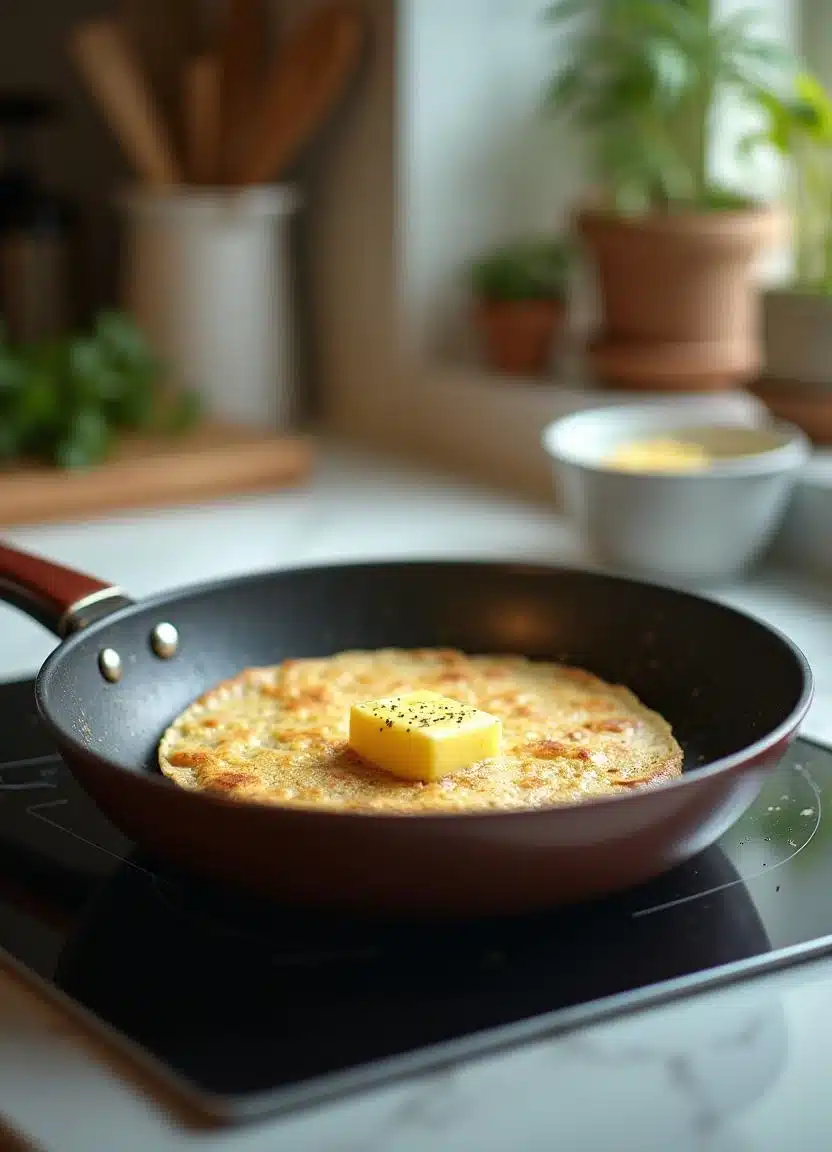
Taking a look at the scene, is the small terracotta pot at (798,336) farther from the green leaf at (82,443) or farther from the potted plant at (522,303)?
the green leaf at (82,443)

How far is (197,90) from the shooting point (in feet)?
6.40

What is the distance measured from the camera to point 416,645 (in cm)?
115

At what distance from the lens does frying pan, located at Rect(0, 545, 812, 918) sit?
697 mm

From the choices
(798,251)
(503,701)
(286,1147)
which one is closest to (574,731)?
(503,701)

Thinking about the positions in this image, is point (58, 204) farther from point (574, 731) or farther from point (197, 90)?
point (574, 731)

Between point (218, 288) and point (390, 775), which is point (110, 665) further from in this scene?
point (218, 288)

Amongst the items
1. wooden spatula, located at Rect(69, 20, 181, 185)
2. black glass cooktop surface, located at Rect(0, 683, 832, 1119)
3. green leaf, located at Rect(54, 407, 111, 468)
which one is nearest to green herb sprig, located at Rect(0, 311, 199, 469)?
green leaf, located at Rect(54, 407, 111, 468)

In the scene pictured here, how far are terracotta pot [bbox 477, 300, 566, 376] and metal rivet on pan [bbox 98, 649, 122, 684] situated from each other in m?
1.01

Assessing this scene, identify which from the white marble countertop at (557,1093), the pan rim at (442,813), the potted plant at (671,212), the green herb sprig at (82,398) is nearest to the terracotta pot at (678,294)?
the potted plant at (671,212)

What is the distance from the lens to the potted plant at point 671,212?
1.71 meters

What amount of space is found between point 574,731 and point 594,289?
1.21 meters

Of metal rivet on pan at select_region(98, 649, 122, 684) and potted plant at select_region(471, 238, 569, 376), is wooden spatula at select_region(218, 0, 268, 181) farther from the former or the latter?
metal rivet on pan at select_region(98, 649, 122, 684)

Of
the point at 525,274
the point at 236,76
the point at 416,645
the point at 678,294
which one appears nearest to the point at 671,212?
the point at 678,294

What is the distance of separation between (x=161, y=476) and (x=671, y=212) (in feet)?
2.04
